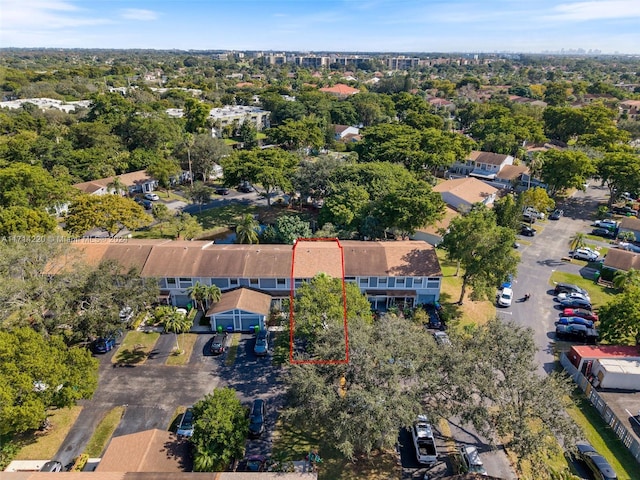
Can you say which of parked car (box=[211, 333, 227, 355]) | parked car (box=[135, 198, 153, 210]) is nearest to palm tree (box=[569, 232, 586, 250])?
parked car (box=[211, 333, 227, 355])

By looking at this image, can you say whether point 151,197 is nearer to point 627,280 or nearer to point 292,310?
point 292,310

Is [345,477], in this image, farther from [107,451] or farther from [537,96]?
[537,96]

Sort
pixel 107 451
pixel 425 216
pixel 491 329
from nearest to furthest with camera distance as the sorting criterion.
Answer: pixel 107 451 < pixel 491 329 < pixel 425 216

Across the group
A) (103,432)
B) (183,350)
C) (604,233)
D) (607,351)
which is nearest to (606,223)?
(604,233)

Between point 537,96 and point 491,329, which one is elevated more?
point 537,96

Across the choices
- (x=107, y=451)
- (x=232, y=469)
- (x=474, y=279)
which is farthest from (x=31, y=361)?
(x=474, y=279)

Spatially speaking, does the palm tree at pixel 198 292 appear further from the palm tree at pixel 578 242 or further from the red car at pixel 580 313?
the palm tree at pixel 578 242
